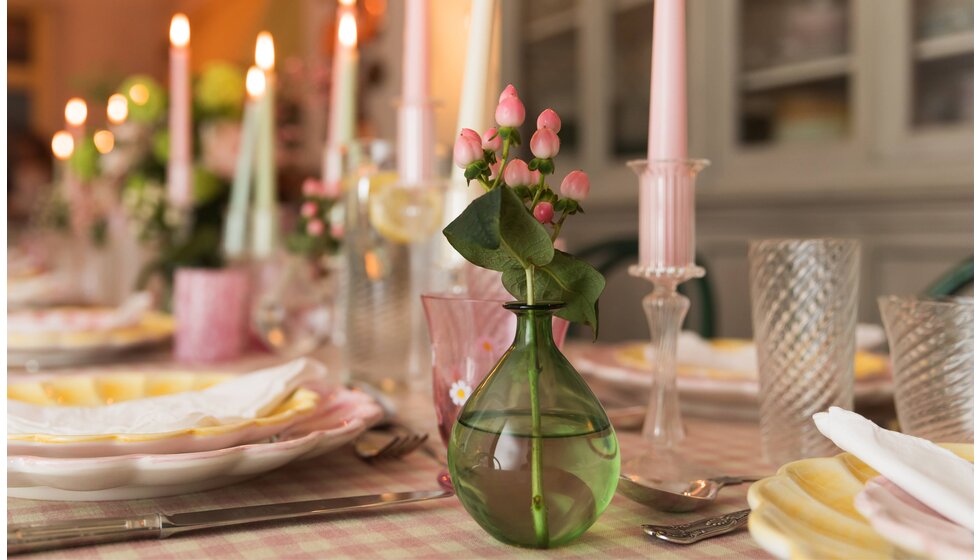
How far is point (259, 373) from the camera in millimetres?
686

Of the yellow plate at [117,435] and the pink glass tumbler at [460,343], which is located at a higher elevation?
the pink glass tumbler at [460,343]

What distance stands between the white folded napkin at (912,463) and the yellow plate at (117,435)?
1.08ft

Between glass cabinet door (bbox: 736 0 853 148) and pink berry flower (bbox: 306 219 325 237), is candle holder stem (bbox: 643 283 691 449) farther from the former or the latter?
glass cabinet door (bbox: 736 0 853 148)

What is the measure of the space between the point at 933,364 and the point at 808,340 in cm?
8

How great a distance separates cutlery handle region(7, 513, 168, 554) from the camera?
0.42 meters

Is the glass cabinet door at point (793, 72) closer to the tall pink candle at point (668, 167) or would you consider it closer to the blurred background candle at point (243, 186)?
the blurred background candle at point (243, 186)

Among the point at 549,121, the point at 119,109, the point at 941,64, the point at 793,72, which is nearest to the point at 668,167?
the point at 549,121

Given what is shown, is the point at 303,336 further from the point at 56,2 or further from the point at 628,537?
the point at 56,2

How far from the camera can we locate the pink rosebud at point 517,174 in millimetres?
433

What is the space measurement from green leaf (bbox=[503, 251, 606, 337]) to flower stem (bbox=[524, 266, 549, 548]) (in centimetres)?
1

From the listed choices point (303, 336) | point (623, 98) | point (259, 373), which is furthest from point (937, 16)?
point (259, 373)

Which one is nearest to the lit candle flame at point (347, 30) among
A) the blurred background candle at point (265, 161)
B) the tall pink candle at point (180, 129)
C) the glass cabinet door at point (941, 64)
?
the blurred background candle at point (265, 161)

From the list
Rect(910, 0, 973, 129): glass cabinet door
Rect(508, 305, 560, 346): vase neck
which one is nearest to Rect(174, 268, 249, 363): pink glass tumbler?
Rect(508, 305, 560, 346): vase neck

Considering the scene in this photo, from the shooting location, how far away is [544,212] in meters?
0.44
